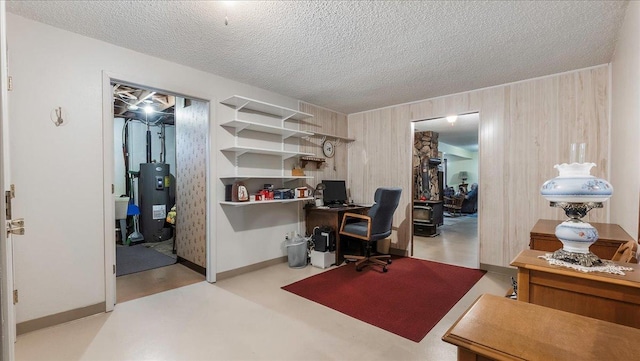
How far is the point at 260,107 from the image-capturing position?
142 inches

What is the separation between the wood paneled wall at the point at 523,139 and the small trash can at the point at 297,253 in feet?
5.72

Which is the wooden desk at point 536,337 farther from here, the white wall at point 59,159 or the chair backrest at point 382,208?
the white wall at point 59,159

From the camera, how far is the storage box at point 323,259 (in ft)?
12.4

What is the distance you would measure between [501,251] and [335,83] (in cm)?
308

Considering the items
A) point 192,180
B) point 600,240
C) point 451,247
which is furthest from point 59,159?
point 451,247

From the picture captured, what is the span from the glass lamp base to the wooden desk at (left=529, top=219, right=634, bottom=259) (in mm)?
816

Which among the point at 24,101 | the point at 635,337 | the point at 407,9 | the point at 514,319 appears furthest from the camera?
the point at 24,101

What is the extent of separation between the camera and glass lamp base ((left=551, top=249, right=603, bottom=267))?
1.25m

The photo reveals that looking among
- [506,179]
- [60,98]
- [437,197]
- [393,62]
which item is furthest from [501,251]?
[60,98]

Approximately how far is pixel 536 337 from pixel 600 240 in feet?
5.40

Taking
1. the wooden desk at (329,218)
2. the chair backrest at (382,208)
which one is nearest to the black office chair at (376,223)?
the chair backrest at (382,208)

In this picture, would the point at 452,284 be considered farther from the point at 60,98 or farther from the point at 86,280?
the point at 60,98

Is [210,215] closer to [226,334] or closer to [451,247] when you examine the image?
[226,334]

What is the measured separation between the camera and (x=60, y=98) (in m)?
2.32
